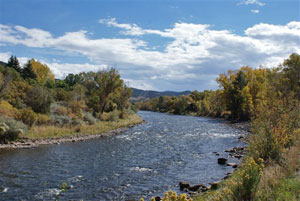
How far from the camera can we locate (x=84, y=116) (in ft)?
124

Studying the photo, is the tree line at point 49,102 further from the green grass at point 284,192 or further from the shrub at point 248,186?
the green grass at point 284,192

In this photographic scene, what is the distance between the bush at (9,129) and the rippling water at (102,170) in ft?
10.6

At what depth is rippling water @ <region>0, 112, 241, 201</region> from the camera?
12258mm

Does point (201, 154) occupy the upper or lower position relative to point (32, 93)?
lower

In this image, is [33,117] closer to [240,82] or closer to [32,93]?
[32,93]

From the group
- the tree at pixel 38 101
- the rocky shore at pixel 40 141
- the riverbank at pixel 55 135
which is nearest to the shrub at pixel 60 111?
the tree at pixel 38 101

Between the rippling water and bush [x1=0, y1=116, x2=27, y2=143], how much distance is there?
3.25m

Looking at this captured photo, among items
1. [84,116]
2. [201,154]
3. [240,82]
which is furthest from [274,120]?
[240,82]

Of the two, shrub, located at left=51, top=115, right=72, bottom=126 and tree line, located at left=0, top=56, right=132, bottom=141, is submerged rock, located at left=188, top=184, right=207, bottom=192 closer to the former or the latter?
tree line, located at left=0, top=56, right=132, bottom=141

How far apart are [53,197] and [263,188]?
8.85 metres

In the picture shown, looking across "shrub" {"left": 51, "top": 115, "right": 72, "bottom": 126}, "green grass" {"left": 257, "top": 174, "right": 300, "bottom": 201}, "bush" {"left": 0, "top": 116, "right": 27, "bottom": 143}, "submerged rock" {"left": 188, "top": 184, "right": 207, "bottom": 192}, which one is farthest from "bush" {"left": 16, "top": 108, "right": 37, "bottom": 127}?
"green grass" {"left": 257, "top": 174, "right": 300, "bottom": 201}

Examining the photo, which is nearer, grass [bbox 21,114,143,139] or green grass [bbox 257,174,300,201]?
green grass [bbox 257,174,300,201]

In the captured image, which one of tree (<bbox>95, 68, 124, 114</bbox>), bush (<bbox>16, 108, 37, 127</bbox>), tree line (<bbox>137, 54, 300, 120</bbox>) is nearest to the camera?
bush (<bbox>16, 108, 37, 127</bbox>)

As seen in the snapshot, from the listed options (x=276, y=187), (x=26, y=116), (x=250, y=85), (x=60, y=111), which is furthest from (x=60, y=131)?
(x=250, y=85)
